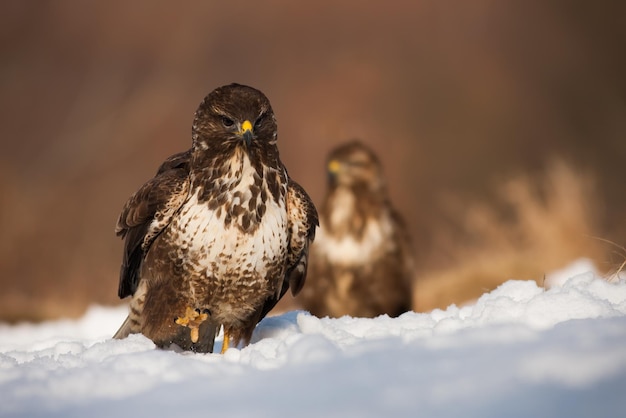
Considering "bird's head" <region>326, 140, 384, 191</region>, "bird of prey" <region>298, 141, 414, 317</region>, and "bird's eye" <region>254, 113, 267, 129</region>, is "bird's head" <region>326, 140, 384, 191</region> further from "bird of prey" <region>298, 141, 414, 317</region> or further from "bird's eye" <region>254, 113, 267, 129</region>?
"bird's eye" <region>254, 113, 267, 129</region>

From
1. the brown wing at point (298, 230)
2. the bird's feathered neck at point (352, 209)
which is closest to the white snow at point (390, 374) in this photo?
the brown wing at point (298, 230)

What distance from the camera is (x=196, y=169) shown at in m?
5.05

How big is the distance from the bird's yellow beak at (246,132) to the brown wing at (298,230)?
1.68 ft

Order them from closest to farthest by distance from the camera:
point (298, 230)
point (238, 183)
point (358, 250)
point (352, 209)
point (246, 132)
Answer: point (246, 132) → point (238, 183) → point (298, 230) → point (358, 250) → point (352, 209)

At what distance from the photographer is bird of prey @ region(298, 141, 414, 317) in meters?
8.23

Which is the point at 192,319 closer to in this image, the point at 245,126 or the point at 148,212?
the point at 148,212

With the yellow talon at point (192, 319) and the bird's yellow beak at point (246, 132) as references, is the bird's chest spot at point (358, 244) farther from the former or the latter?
the bird's yellow beak at point (246, 132)

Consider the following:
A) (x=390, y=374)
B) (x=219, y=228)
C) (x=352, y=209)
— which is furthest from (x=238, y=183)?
(x=352, y=209)

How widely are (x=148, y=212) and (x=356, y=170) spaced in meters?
3.62

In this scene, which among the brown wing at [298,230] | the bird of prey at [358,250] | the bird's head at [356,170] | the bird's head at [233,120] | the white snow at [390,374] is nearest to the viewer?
the white snow at [390,374]

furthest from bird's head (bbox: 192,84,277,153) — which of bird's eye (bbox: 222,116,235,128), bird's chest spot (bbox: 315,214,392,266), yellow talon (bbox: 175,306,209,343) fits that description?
bird's chest spot (bbox: 315,214,392,266)

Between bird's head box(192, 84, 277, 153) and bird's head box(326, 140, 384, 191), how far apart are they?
338cm

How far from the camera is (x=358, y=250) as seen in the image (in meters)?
8.27

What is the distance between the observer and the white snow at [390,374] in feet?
9.90
